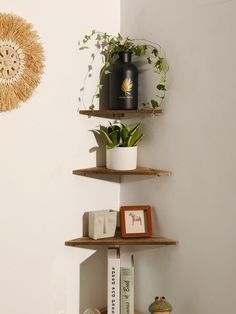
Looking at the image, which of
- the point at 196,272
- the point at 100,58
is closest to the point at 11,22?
the point at 100,58

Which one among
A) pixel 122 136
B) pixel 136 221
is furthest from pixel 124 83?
pixel 136 221

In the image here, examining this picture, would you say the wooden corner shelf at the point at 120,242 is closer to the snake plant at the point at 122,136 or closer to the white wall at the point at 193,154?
the white wall at the point at 193,154

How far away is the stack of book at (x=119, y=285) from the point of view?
66.9 inches

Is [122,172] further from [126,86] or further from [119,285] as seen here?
[119,285]

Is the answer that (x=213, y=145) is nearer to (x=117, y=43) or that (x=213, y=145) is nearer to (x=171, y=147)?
(x=171, y=147)

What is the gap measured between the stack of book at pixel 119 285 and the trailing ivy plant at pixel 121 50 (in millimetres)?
726

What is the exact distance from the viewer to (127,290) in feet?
5.62

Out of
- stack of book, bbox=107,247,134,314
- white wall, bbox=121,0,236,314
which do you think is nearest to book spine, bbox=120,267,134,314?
stack of book, bbox=107,247,134,314

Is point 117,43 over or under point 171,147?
over

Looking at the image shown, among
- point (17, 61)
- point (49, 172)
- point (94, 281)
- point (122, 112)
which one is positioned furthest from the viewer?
point (94, 281)

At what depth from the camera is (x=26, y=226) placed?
5.01ft

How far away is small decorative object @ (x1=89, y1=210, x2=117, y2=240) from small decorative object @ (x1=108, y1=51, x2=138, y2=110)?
20.1 inches

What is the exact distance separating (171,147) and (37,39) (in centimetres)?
76

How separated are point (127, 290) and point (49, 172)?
673 mm
